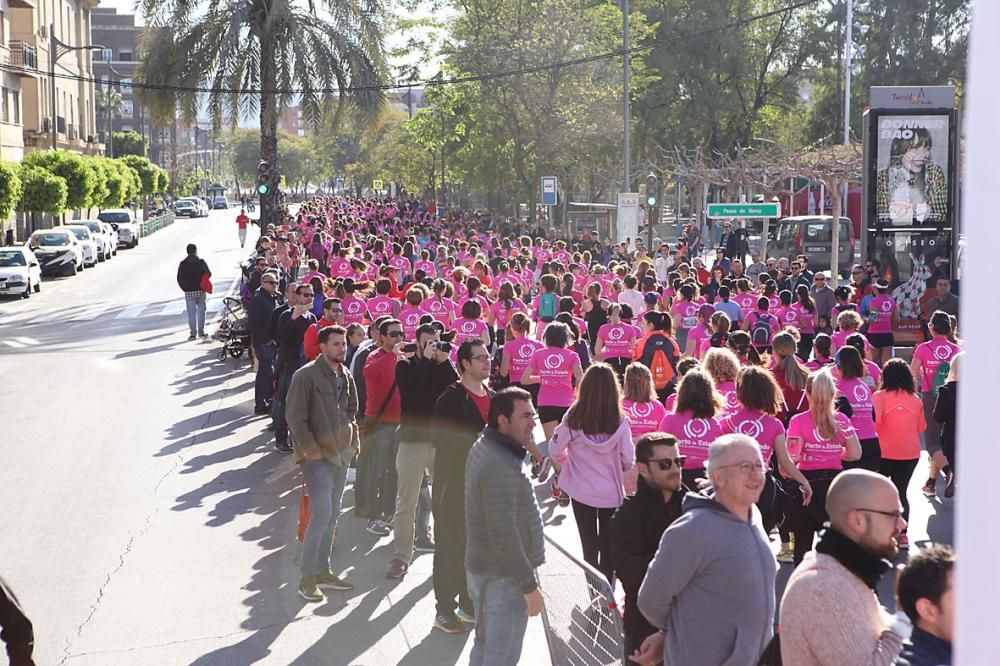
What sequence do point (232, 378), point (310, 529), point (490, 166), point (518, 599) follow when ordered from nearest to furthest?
point (518, 599) < point (310, 529) < point (232, 378) < point (490, 166)

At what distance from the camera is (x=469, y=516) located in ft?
19.4

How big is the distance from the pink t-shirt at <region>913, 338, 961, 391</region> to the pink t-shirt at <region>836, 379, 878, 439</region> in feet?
8.77

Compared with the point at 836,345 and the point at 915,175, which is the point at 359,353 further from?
the point at 915,175

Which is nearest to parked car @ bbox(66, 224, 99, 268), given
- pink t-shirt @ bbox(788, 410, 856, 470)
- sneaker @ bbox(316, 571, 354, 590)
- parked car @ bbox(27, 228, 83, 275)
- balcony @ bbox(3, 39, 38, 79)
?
parked car @ bbox(27, 228, 83, 275)

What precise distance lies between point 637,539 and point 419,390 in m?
3.51

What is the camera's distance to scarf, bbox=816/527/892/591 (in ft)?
11.9

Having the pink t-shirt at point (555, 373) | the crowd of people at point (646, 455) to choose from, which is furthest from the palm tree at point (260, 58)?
the pink t-shirt at point (555, 373)

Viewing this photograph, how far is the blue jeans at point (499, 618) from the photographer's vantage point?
19.1 ft

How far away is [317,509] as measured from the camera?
27.2 feet

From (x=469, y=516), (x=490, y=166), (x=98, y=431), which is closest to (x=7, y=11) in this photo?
(x=490, y=166)

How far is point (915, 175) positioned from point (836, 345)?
1008cm

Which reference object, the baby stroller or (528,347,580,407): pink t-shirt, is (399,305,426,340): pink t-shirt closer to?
(528,347,580,407): pink t-shirt

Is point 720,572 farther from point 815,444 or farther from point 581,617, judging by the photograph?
point 815,444

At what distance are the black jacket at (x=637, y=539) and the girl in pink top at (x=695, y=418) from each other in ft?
5.89
